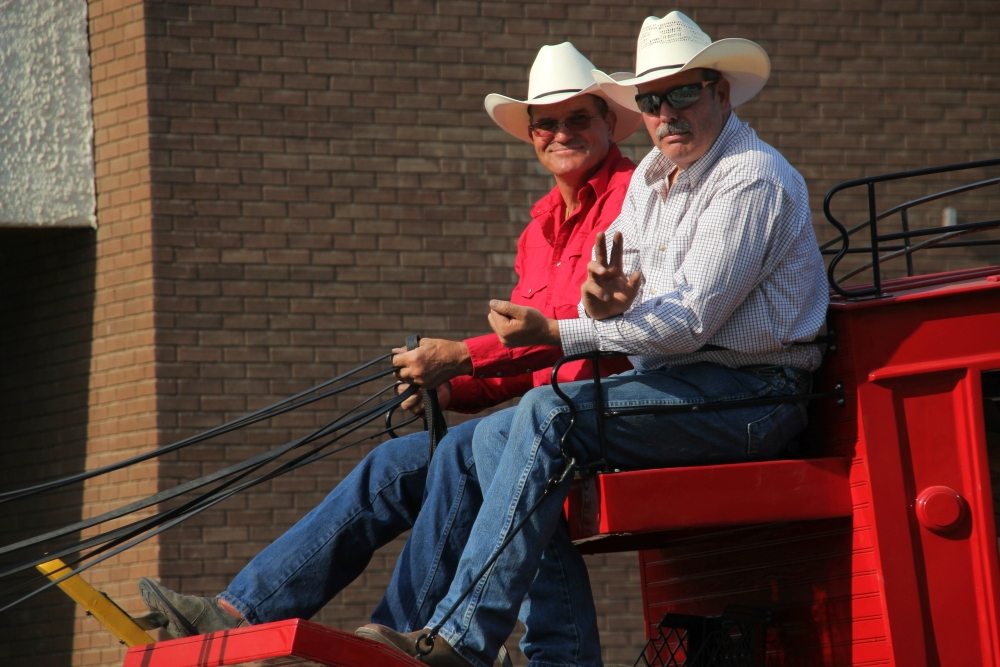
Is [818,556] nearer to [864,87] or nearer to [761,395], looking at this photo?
[761,395]

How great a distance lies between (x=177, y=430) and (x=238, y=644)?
16.0ft

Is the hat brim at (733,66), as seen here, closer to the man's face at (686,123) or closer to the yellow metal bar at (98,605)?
the man's face at (686,123)

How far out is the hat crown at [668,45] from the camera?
409cm

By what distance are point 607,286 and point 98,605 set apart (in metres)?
1.63

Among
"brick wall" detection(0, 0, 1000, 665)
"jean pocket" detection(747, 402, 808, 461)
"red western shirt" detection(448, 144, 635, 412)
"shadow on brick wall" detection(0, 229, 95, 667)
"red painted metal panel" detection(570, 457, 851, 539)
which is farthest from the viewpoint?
"shadow on brick wall" detection(0, 229, 95, 667)

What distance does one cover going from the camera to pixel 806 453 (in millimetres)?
4133

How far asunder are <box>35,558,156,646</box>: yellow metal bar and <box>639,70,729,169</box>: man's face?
6.56 feet

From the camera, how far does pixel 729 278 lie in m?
3.73

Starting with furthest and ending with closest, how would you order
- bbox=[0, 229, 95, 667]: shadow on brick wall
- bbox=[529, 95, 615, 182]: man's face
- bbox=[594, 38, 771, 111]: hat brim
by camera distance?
bbox=[0, 229, 95, 667]: shadow on brick wall, bbox=[529, 95, 615, 182]: man's face, bbox=[594, 38, 771, 111]: hat brim

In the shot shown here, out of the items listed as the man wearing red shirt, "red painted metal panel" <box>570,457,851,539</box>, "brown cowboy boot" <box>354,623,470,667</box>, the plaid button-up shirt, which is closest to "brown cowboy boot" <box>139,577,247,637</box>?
the man wearing red shirt

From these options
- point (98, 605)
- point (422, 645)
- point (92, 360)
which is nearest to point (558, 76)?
point (422, 645)

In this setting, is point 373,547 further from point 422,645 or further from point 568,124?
point 568,124

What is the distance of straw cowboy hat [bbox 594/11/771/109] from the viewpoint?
13.3 ft

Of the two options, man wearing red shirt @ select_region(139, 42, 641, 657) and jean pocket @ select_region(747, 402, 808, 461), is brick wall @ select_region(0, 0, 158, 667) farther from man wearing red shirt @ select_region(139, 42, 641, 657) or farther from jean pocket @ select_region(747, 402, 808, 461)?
jean pocket @ select_region(747, 402, 808, 461)
